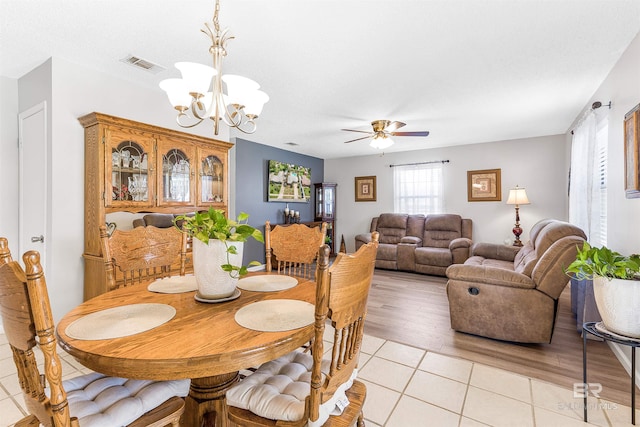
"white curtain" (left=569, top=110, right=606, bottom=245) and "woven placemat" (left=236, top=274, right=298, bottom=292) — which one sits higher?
"white curtain" (left=569, top=110, right=606, bottom=245)

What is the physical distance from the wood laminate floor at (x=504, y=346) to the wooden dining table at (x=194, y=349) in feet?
6.08

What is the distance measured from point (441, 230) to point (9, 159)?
20.3ft

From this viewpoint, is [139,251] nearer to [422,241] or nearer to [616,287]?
[616,287]

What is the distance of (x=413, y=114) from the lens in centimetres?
394

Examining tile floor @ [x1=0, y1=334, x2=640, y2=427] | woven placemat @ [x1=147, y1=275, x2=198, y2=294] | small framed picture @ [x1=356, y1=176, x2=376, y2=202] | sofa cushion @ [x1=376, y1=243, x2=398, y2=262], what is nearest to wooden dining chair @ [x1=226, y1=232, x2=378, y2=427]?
woven placemat @ [x1=147, y1=275, x2=198, y2=294]

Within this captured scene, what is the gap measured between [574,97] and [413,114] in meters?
1.74

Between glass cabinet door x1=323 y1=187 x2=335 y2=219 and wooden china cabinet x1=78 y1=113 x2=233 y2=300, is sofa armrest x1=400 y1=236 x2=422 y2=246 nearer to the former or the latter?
glass cabinet door x1=323 y1=187 x2=335 y2=219

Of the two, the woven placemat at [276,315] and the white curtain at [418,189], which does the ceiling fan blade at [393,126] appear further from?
the woven placemat at [276,315]

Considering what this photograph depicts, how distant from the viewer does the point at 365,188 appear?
23.0 ft

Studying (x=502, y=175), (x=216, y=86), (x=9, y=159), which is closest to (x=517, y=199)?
(x=502, y=175)

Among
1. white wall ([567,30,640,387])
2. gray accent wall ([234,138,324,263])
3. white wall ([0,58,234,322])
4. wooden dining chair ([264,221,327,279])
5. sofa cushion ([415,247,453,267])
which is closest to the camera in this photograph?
white wall ([567,30,640,387])

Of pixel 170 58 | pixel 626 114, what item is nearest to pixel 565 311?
Result: pixel 626 114

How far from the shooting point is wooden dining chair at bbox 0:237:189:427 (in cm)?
78

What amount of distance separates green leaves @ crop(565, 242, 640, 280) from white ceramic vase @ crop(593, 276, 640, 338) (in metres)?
0.04
